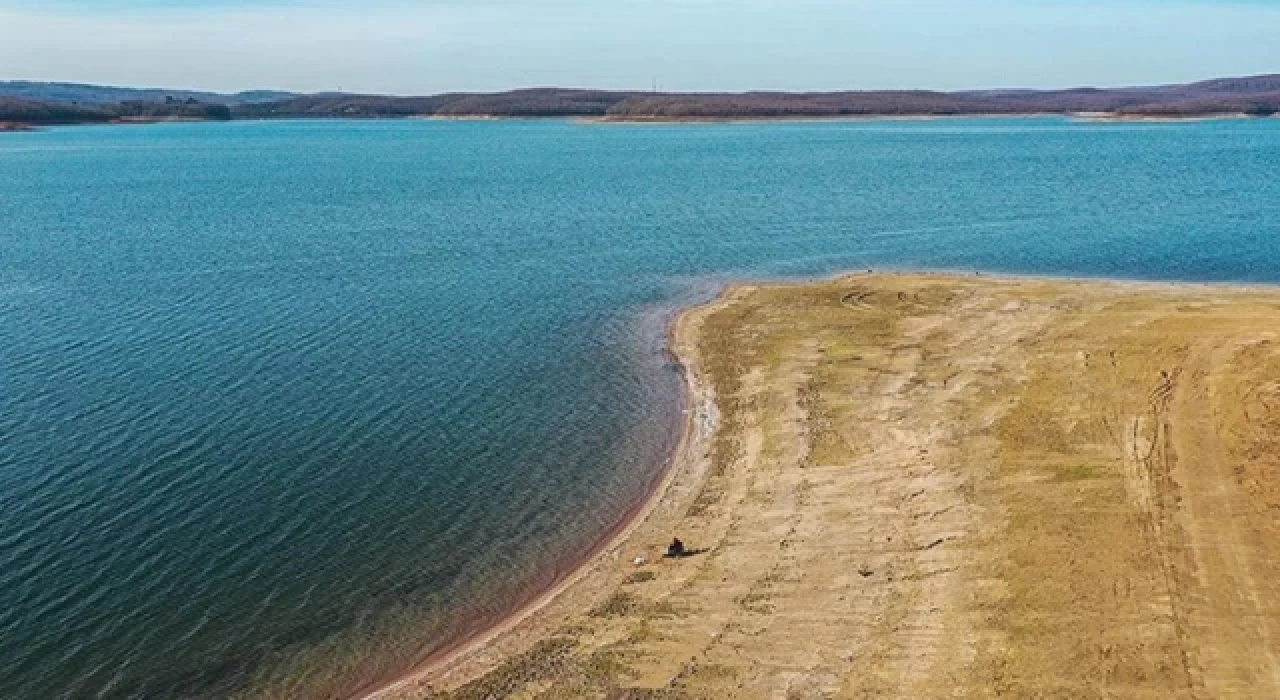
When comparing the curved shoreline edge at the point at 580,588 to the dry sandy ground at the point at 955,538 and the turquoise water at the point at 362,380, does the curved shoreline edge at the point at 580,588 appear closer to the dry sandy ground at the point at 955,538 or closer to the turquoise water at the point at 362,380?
the dry sandy ground at the point at 955,538

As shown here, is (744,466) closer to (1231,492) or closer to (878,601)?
(878,601)

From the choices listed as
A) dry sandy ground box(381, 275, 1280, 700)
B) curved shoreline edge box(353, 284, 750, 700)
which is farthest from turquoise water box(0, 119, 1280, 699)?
dry sandy ground box(381, 275, 1280, 700)

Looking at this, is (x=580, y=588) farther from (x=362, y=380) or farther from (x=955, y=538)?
(x=362, y=380)

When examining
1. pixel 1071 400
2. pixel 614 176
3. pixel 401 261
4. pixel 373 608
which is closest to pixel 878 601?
pixel 373 608

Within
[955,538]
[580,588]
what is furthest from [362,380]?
[955,538]

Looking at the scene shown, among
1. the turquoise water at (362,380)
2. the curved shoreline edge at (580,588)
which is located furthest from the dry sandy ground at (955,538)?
the turquoise water at (362,380)
